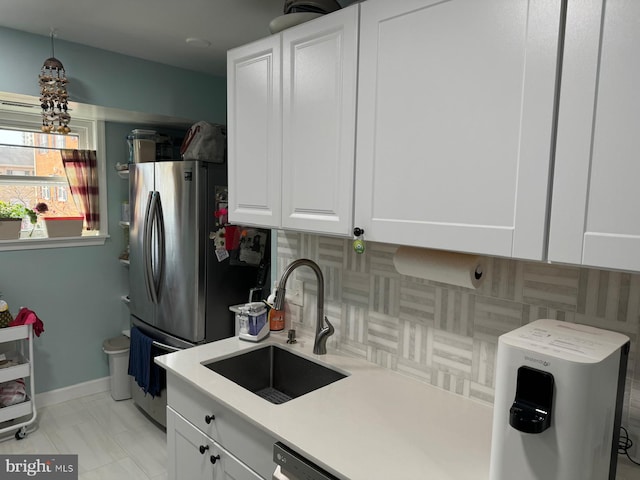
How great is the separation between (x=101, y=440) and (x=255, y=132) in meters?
2.25

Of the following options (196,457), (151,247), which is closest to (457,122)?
(196,457)

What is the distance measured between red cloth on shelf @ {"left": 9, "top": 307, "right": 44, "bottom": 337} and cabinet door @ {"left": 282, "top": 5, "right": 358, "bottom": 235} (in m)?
2.00

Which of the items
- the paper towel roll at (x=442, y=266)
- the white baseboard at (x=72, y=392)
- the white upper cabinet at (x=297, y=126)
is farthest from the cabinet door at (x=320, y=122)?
the white baseboard at (x=72, y=392)

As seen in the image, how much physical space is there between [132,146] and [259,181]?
6.04ft

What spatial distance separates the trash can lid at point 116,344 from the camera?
10.5 feet

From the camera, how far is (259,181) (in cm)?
178

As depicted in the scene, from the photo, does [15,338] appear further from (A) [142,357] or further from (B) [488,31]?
(B) [488,31]

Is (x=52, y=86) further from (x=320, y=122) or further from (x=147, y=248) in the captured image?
(x=320, y=122)

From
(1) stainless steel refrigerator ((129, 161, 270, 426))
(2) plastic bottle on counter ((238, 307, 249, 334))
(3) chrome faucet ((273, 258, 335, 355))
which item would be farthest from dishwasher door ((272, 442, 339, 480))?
(1) stainless steel refrigerator ((129, 161, 270, 426))

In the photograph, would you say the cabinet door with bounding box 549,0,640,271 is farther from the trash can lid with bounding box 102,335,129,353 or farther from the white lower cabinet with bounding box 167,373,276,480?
the trash can lid with bounding box 102,335,129,353

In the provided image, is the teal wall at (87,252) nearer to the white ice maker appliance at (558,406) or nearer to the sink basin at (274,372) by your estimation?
the sink basin at (274,372)

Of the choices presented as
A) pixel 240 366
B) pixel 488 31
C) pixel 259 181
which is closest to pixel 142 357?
pixel 240 366

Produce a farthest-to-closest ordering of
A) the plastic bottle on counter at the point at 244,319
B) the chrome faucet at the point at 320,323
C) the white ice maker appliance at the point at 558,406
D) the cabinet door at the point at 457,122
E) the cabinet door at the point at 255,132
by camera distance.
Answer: the plastic bottle on counter at the point at 244,319 < the chrome faucet at the point at 320,323 < the cabinet door at the point at 255,132 < the cabinet door at the point at 457,122 < the white ice maker appliance at the point at 558,406

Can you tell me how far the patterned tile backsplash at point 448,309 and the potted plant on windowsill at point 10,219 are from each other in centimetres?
193
